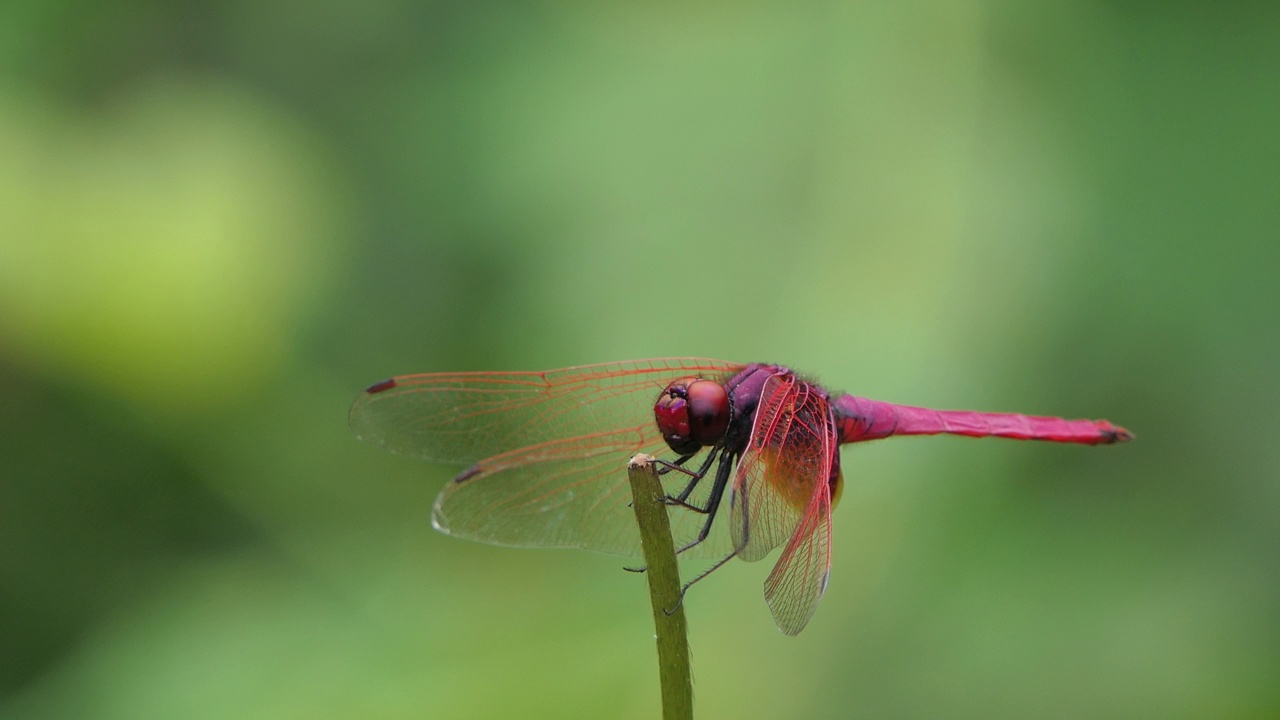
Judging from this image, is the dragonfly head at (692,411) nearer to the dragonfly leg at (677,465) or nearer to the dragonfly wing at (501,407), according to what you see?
the dragonfly leg at (677,465)

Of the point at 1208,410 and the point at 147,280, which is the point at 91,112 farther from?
the point at 1208,410

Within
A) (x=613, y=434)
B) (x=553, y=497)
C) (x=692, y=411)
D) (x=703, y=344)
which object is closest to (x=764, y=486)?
(x=692, y=411)

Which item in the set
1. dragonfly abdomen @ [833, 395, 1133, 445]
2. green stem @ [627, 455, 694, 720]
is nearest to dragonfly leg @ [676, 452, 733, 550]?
dragonfly abdomen @ [833, 395, 1133, 445]

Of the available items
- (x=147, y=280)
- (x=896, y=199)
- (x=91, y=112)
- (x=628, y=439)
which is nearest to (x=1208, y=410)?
(x=896, y=199)

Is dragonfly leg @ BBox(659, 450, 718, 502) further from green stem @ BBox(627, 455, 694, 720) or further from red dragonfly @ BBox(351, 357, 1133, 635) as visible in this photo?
green stem @ BBox(627, 455, 694, 720)

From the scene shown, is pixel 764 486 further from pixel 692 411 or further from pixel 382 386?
pixel 382 386
